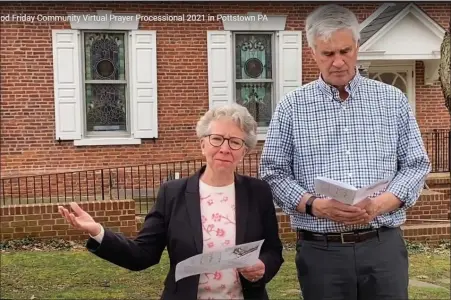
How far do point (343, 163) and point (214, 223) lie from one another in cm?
63

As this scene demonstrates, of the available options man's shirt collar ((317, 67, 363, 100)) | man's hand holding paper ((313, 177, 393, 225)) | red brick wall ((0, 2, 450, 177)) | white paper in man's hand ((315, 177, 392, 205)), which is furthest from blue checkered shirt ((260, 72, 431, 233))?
red brick wall ((0, 2, 450, 177))

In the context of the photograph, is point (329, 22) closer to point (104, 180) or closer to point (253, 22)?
point (104, 180)

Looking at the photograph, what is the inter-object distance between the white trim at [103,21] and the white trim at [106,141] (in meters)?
2.05

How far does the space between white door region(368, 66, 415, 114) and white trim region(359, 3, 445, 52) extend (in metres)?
0.95

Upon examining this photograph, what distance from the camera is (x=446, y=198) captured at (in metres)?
9.95

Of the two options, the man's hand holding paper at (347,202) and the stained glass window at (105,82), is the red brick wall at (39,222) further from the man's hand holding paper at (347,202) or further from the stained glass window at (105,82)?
the man's hand holding paper at (347,202)

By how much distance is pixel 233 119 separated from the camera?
2.65 m

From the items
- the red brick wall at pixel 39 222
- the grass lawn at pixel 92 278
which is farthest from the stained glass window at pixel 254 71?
the grass lawn at pixel 92 278

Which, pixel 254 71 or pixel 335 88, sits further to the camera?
pixel 254 71

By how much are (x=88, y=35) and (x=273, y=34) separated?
3536 millimetres

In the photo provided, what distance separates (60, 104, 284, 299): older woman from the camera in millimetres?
2637

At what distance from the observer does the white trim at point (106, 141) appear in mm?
→ 11859

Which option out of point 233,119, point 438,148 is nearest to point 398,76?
point 438,148

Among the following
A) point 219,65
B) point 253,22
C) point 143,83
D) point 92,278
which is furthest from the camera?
point 253,22
